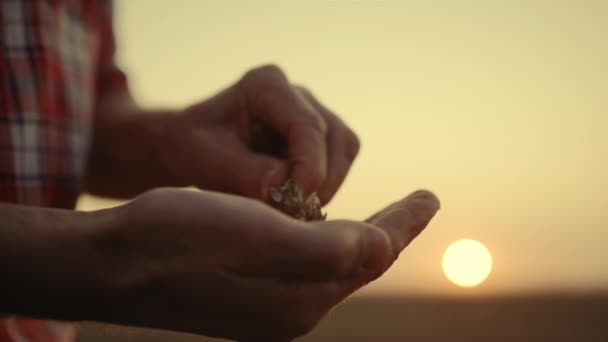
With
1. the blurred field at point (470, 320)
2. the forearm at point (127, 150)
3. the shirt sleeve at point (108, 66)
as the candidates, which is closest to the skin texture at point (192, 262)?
the forearm at point (127, 150)

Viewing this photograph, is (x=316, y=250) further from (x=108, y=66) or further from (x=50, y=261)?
(x=108, y=66)

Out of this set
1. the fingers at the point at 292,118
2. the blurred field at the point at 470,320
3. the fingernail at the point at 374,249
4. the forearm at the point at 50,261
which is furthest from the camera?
the blurred field at the point at 470,320

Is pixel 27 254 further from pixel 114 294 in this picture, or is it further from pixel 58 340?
pixel 58 340

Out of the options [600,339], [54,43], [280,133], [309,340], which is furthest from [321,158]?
[600,339]

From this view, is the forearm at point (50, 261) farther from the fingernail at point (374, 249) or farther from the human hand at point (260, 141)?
the human hand at point (260, 141)

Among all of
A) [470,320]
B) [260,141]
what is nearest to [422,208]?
[260,141]

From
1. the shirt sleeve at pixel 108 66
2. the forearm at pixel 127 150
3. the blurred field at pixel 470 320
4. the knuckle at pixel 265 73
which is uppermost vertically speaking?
the shirt sleeve at pixel 108 66

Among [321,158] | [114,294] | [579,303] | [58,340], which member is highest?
[321,158]
